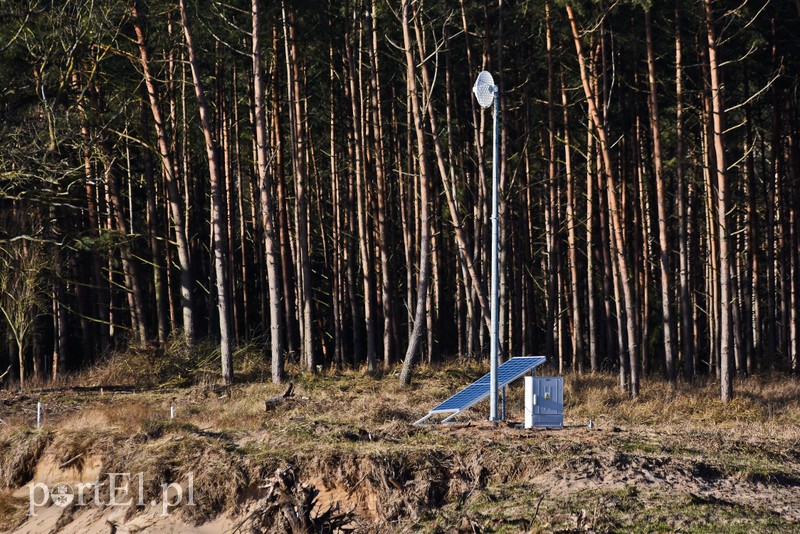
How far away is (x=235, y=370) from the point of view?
77.7ft

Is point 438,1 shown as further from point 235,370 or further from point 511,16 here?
point 235,370

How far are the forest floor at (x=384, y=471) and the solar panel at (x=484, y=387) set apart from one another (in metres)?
0.36

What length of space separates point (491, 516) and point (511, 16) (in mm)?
18648

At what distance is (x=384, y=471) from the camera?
11.8 metres

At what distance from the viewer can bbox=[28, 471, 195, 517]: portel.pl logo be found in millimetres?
12406

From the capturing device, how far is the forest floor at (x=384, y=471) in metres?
10.5

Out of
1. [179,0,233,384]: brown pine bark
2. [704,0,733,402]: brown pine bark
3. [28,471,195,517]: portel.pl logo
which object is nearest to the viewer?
[28,471,195,517]: portel.pl logo

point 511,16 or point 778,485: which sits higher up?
point 511,16

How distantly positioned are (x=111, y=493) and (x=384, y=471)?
3.78m

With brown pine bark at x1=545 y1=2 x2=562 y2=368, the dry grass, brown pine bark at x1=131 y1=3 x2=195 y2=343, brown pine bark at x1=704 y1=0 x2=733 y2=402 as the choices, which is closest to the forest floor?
the dry grass

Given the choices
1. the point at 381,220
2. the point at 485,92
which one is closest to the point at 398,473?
the point at 485,92

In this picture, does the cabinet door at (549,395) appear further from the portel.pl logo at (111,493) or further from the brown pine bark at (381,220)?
the brown pine bark at (381,220)

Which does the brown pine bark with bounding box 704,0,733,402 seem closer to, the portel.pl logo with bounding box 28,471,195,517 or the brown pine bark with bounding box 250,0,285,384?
the brown pine bark with bounding box 250,0,285,384

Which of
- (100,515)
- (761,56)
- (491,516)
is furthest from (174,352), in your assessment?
(761,56)
